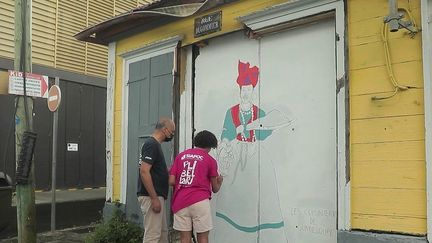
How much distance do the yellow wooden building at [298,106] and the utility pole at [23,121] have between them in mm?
1167

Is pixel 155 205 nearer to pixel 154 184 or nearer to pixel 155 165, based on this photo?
pixel 154 184

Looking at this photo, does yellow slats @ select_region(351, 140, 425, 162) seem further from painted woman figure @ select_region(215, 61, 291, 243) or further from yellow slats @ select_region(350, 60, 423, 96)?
painted woman figure @ select_region(215, 61, 291, 243)

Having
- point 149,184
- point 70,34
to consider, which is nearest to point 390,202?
point 149,184

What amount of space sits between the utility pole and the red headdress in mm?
3082

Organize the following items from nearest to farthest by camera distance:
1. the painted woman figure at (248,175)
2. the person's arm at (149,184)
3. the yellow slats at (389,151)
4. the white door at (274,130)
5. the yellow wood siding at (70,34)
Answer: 1. the yellow slats at (389,151)
2. the white door at (274,130)
3. the person's arm at (149,184)
4. the painted woman figure at (248,175)
5. the yellow wood siding at (70,34)

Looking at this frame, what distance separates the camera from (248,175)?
5.75 metres

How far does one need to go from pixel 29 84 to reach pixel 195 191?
3252mm

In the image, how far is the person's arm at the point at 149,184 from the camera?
17.4 ft

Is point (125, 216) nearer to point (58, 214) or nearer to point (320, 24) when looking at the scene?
point (58, 214)

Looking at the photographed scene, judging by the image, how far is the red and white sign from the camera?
6.65 m

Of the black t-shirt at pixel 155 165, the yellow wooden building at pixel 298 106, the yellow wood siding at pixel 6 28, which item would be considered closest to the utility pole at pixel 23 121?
the yellow wooden building at pixel 298 106

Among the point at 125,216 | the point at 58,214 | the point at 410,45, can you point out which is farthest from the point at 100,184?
the point at 410,45

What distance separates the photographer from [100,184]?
45.0 ft

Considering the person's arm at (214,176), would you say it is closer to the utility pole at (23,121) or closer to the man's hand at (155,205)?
the man's hand at (155,205)
